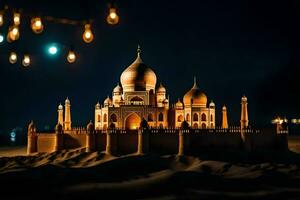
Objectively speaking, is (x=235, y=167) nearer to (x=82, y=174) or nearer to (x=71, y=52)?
(x=82, y=174)

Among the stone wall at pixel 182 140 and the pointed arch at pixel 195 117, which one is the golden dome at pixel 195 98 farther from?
the stone wall at pixel 182 140

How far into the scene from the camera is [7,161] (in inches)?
1364

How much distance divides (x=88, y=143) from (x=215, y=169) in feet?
40.0

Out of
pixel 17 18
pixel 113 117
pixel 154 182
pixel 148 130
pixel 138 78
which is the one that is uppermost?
pixel 138 78

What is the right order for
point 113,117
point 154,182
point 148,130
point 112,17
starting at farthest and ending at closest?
point 113,117 → point 148,130 → point 154,182 → point 112,17

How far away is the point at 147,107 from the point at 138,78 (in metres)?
3.73

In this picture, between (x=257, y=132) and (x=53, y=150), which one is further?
(x=53, y=150)

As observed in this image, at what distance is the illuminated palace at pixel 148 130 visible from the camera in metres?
34.5

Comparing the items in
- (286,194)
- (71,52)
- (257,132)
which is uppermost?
(71,52)

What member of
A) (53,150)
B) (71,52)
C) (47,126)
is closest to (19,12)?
(71,52)

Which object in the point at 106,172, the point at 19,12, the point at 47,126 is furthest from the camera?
the point at 47,126

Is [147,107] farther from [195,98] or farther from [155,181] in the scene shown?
[155,181]

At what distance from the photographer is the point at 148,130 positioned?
113ft

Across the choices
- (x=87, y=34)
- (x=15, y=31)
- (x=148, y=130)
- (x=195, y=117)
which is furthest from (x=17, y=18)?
(x=195, y=117)
